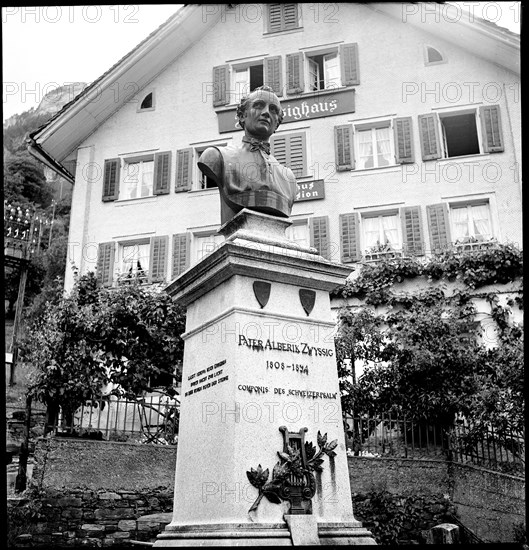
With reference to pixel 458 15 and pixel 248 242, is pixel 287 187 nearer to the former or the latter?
pixel 248 242

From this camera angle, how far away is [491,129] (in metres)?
18.7

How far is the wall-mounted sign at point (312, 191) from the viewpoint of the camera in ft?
64.3

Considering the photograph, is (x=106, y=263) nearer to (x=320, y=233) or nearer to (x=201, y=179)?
(x=201, y=179)

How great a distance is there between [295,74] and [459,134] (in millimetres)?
4867

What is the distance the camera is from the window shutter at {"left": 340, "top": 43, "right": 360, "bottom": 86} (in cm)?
2012

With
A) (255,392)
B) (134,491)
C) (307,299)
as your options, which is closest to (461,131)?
(134,491)

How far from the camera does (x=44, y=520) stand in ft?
37.5

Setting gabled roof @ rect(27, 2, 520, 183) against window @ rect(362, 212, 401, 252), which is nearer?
window @ rect(362, 212, 401, 252)

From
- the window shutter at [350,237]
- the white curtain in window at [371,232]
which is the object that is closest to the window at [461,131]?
the white curtain in window at [371,232]

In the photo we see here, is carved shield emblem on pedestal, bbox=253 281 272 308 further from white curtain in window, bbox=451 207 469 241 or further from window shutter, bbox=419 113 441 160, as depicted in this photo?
window shutter, bbox=419 113 441 160

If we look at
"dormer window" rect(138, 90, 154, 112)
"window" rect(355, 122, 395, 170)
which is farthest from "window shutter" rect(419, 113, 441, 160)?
"dormer window" rect(138, 90, 154, 112)

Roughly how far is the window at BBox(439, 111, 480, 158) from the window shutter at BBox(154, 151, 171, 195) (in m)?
7.68

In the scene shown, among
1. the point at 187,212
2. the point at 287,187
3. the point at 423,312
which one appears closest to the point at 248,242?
the point at 287,187

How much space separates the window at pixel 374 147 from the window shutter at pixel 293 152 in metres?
1.47
